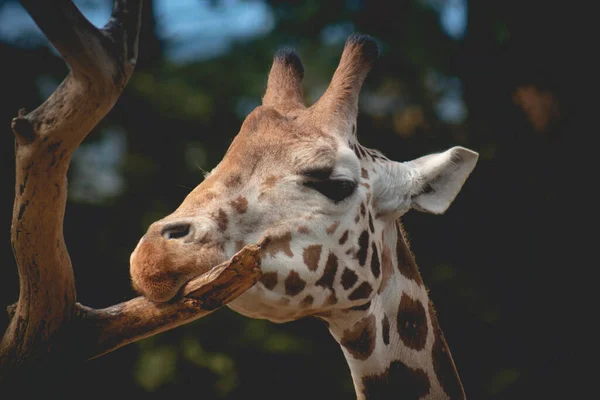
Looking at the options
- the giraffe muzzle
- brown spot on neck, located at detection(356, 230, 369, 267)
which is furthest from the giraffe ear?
the giraffe muzzle

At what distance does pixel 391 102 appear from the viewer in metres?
A: 6.68

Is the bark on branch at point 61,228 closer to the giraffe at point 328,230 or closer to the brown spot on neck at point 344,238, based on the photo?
the giraffe at point 328,230

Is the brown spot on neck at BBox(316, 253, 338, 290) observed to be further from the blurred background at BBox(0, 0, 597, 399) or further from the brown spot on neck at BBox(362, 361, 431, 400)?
the blurred background at BBox(0, 0, 597, 399)

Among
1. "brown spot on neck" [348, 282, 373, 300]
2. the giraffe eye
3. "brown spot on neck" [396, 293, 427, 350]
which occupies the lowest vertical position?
"brown spot on neck" [396, 293, 427, 350]

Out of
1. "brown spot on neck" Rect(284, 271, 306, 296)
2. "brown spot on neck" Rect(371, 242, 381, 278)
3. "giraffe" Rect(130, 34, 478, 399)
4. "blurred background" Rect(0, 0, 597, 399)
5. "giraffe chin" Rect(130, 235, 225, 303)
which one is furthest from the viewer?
"blurred background" Rect(0, 0, 597, 399)

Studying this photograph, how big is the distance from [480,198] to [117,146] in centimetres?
314

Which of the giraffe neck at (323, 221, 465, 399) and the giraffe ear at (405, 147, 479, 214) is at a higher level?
the giraffe ear at (405, 147, 479, 214)

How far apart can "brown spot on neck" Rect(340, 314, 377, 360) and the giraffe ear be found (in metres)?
0.50

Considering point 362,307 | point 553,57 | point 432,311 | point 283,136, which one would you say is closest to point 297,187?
point 283,136

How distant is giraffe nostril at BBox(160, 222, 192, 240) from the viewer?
2.25m

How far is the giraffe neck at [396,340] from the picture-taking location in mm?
2748

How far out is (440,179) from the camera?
9.60 ft

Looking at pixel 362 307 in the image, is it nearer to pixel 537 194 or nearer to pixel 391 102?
pixel 537 194

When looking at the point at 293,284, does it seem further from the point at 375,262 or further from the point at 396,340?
the point at 396,340
